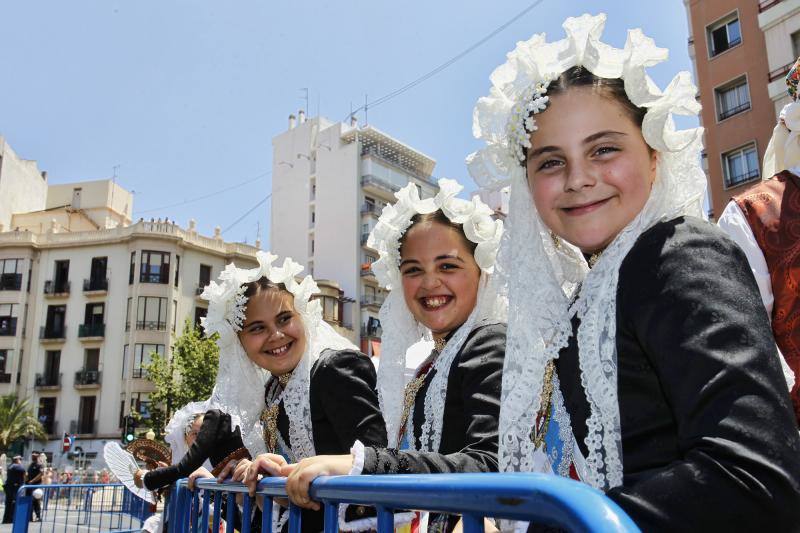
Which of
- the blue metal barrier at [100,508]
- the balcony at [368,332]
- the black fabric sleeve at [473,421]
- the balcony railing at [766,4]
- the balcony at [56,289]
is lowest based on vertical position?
the blue metal barrier at [100,508]

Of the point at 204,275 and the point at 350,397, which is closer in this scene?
the point at 350,397

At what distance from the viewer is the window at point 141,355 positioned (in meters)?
38.3

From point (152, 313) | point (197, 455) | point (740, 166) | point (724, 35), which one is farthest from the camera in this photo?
point (152, 313)

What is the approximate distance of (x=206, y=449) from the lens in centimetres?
387

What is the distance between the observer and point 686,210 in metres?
1.57

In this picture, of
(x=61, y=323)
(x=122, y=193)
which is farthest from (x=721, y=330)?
(x=122, y=193)

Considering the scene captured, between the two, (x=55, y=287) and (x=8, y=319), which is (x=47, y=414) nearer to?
(x=8, y=319)

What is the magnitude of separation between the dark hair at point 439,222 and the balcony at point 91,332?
133 ft

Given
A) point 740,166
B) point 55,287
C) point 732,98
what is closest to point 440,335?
point 740,166

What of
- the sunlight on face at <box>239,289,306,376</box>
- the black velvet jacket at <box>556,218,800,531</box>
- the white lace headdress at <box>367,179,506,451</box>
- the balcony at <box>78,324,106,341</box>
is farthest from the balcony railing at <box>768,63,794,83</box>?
the balcony at <box>78,324,106,341</box>

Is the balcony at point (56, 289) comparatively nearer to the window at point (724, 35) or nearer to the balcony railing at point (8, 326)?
the balcony railing at point (8, 326)

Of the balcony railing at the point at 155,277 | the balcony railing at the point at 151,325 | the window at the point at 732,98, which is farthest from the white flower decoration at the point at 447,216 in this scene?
the balcony railing at the point at 155,277

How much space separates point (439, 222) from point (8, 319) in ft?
145

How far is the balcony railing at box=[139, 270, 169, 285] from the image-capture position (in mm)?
39812
